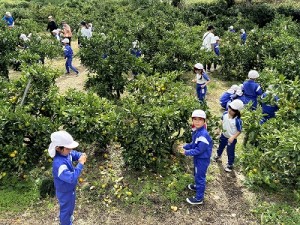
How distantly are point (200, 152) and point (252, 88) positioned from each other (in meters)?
3.34

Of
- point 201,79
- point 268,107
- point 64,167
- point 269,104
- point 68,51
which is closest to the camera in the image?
point 64,167

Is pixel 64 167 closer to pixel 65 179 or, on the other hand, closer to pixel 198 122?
pixel 65 179

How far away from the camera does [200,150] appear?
551 centimetres

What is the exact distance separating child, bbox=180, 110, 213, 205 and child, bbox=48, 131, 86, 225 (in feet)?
6.27

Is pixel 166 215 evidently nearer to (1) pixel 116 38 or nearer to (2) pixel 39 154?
(2) pixel 39 154

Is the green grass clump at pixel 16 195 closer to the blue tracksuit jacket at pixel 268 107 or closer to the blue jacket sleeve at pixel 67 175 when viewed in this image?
the blue jacket sleeve at pixel 67 175

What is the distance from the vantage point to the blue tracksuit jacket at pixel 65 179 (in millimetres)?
4504

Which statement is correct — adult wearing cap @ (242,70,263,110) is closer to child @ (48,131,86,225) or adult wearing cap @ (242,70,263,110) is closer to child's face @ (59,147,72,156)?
child @ (48,131,86,225)

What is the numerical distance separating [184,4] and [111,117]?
21.9 meters

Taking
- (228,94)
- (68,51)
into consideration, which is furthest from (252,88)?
(68,51)

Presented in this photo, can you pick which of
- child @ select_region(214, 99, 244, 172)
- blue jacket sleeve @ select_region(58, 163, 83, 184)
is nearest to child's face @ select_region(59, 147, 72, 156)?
blue jacket sleeve @ select_region(58, 163, 83, 184)

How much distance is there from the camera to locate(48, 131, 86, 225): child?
14.5 ft

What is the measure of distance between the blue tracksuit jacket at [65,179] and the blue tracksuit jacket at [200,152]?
191cm

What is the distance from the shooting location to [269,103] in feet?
23.8
